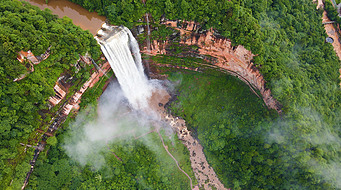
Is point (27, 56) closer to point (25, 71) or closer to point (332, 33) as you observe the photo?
point (25, 71)

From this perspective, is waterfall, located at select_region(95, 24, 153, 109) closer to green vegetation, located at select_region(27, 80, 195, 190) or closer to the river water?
the river water

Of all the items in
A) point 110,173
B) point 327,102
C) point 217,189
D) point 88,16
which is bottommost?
point 217,189

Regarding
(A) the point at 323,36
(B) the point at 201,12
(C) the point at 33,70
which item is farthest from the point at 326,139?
(C) the point at 33,70

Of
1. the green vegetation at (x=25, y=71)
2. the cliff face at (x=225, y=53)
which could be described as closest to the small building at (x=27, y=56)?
the green vegetation at (x=25, y=71)

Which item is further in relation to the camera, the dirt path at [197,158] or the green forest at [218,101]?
the dirt path at [197,158]

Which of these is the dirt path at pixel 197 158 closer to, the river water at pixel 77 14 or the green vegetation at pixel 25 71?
the river water at pixel 77 14

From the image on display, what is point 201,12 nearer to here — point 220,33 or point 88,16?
point 220,33

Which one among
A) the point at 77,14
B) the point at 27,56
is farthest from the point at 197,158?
the point at 77,14
